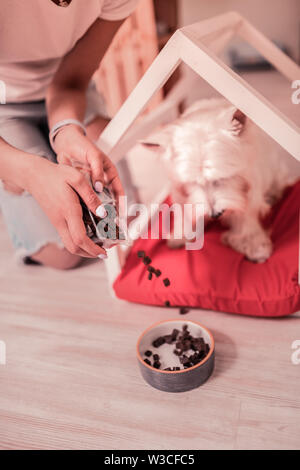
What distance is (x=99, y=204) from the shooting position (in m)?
0.88

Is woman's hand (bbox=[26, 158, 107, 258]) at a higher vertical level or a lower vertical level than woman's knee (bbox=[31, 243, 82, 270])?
higher

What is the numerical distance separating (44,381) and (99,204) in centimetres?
55

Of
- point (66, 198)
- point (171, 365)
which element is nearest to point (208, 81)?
point (66, 198)

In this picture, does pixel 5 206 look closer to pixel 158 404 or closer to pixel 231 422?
pixel 158 404

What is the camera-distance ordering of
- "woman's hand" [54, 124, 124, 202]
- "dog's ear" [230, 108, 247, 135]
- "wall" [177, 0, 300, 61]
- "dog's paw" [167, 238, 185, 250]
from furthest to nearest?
"wall" [177, 0, 300, 61] → "dog's paw" [167, 238, 185, 250] → "dog's ear" [230, 108, 247, 135] → "woman's hand" [54, 124, 124, 202]

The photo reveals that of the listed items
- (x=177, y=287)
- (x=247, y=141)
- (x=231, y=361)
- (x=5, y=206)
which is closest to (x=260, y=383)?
(x=231, y=361)

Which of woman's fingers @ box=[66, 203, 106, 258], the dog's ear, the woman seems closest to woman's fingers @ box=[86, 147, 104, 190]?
the woman

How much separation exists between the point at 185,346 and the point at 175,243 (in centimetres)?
49

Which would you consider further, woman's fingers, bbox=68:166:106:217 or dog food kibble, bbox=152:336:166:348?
dog food kibble, bbox=152:336:166:348

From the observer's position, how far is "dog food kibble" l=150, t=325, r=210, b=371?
1.01 m

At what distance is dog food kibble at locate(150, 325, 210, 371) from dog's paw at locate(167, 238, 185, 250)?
0.41 m

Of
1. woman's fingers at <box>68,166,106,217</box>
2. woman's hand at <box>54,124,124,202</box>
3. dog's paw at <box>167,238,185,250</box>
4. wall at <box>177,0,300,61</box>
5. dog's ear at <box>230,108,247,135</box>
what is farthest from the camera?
→ wall at <box>177,0,300,61</box>

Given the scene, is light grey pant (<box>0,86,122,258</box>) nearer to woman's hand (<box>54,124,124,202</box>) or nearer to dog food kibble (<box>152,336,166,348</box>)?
woman's hand (<box>54,124,124,202</box>)

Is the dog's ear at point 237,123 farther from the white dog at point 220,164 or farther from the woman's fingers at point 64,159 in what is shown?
the woman's fingers at point 64,159
